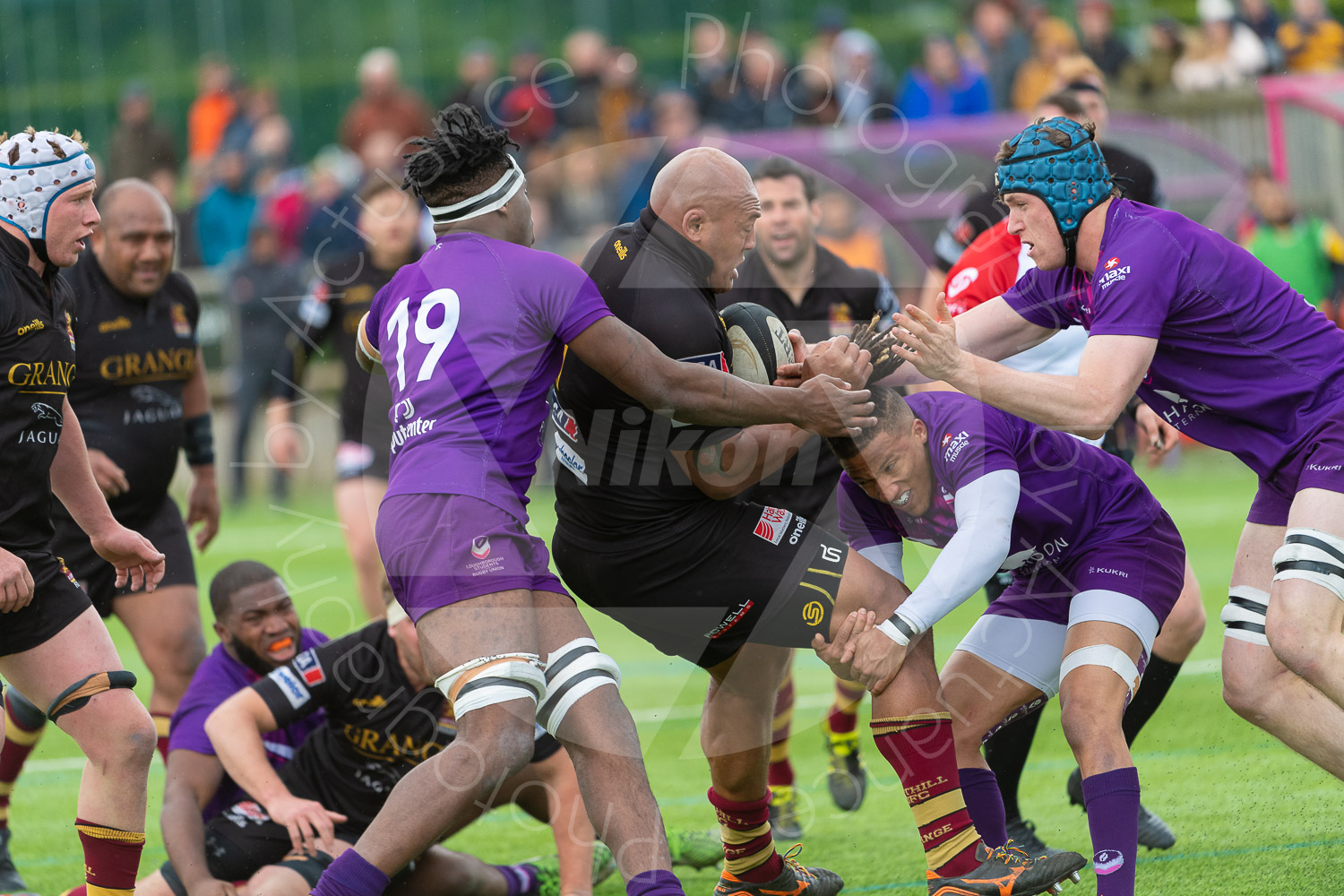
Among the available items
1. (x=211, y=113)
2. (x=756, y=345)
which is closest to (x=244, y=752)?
(x=756, y=345)

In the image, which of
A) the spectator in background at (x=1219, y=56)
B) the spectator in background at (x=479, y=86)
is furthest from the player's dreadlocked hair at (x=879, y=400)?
the spectator in background at (x=1219, y=56)

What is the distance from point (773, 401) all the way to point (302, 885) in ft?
7.49

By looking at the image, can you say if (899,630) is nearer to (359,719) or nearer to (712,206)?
(712,206)

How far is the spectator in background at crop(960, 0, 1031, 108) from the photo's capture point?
696 inches

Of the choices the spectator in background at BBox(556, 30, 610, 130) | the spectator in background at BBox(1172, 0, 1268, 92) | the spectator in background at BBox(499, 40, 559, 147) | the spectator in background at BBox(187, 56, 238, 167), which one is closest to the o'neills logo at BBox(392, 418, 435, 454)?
the spectator in background at BBox(499, 40, 559, 147)

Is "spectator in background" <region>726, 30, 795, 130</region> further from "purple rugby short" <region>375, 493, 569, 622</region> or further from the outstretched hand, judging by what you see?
"purple rugby short" <region>375, 493, 569, 622</region>

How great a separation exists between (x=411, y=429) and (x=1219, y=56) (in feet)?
53.0

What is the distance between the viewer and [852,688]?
6.58 meters

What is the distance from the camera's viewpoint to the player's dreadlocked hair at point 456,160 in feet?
14.4

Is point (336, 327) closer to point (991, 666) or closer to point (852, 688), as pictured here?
point (852, 688)

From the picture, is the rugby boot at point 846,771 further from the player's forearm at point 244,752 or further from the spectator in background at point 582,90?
the spectator in background at point 582,90

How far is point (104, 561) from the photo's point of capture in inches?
249

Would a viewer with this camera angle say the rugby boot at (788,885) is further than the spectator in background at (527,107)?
No

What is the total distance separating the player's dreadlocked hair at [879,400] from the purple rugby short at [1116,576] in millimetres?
736
